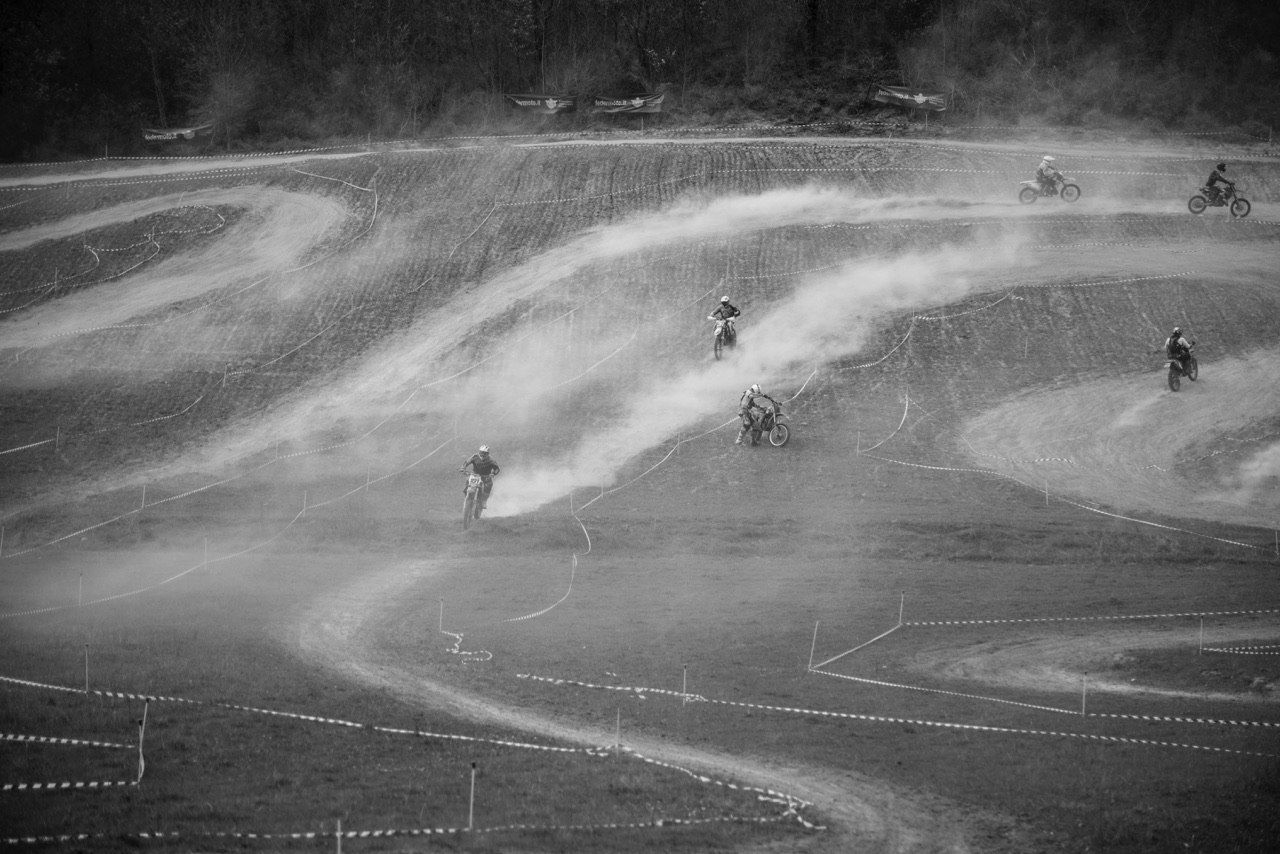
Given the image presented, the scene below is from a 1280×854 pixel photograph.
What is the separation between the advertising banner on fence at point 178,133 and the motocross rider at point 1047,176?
41.3 meters

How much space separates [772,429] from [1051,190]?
789 inches

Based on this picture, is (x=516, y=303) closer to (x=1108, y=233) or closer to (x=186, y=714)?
(x=1108, y=233)

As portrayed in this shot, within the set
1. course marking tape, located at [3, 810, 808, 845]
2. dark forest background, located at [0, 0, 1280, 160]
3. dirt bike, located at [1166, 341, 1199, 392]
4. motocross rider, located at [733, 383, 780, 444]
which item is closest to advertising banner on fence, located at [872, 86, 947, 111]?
dark forest background, located at [0, 0, 1280, 160]

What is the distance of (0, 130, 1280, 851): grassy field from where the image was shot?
48.0 ft

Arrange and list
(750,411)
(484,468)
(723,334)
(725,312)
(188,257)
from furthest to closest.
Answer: (188,257)
(723,334)
(725,312)
(750,411)
(484,468)

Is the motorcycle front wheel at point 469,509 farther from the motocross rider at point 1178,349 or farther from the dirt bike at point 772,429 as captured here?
the motocross rider at point 1178,349

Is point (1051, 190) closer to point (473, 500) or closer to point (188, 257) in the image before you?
point (473, 500)

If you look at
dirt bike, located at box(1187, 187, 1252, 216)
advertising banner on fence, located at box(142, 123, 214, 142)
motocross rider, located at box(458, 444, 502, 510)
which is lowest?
motocross rider, located at box(458, 444, 502, 510)

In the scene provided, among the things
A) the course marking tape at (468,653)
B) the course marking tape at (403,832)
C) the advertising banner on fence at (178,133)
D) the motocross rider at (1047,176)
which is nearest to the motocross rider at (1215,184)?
the motocross rider at (1047,176)

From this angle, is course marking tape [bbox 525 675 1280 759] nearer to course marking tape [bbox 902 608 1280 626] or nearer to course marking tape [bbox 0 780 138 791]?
course marking tape [bbox 902 608 1280 626]

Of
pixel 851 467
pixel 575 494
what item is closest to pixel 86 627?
pixel 575 494

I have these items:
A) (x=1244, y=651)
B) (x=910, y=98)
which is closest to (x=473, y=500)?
(x=1244, y=651)

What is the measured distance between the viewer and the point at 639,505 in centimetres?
3041

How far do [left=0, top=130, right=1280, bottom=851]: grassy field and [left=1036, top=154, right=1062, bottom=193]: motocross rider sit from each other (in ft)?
3.64
